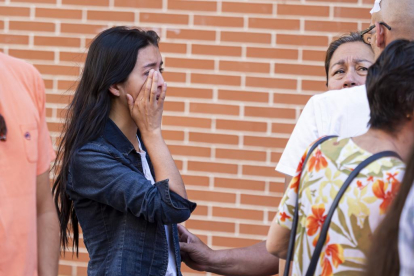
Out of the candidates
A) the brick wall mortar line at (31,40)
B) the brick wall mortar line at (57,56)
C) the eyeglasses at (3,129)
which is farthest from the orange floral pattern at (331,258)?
the brick wall mortar line at (31,40)

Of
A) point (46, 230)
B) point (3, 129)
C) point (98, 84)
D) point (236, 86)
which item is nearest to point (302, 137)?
point (98, 84)

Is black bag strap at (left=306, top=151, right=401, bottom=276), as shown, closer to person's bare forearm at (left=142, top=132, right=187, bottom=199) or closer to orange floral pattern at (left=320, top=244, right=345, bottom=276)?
orange floral pattern at (left=320, top=244, right=345, bottom=276)

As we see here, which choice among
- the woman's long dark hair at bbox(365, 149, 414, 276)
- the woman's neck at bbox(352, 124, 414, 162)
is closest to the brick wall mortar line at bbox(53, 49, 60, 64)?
the woman's neck at bbox(352, 124, 414, 162)

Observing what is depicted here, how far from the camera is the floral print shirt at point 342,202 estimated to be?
1859 millimetres

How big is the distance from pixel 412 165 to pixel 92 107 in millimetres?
1653

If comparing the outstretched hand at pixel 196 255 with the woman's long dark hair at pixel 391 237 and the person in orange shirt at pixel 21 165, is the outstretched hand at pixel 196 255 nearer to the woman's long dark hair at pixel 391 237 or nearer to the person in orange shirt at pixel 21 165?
the person in orange shirt at pixel 21 165

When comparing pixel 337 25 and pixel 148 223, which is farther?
pixel 337 25

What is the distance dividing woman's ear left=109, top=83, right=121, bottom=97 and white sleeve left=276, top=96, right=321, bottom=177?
0.73 m

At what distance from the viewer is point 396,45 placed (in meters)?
2.00

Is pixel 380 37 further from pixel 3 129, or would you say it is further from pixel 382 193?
pixel 3 129

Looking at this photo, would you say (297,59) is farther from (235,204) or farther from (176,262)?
(176,262)

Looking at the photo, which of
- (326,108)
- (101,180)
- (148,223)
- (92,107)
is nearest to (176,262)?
(148,223)

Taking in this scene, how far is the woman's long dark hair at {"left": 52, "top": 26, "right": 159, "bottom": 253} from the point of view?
107 inches

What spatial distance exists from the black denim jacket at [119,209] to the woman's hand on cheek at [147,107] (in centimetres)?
13
